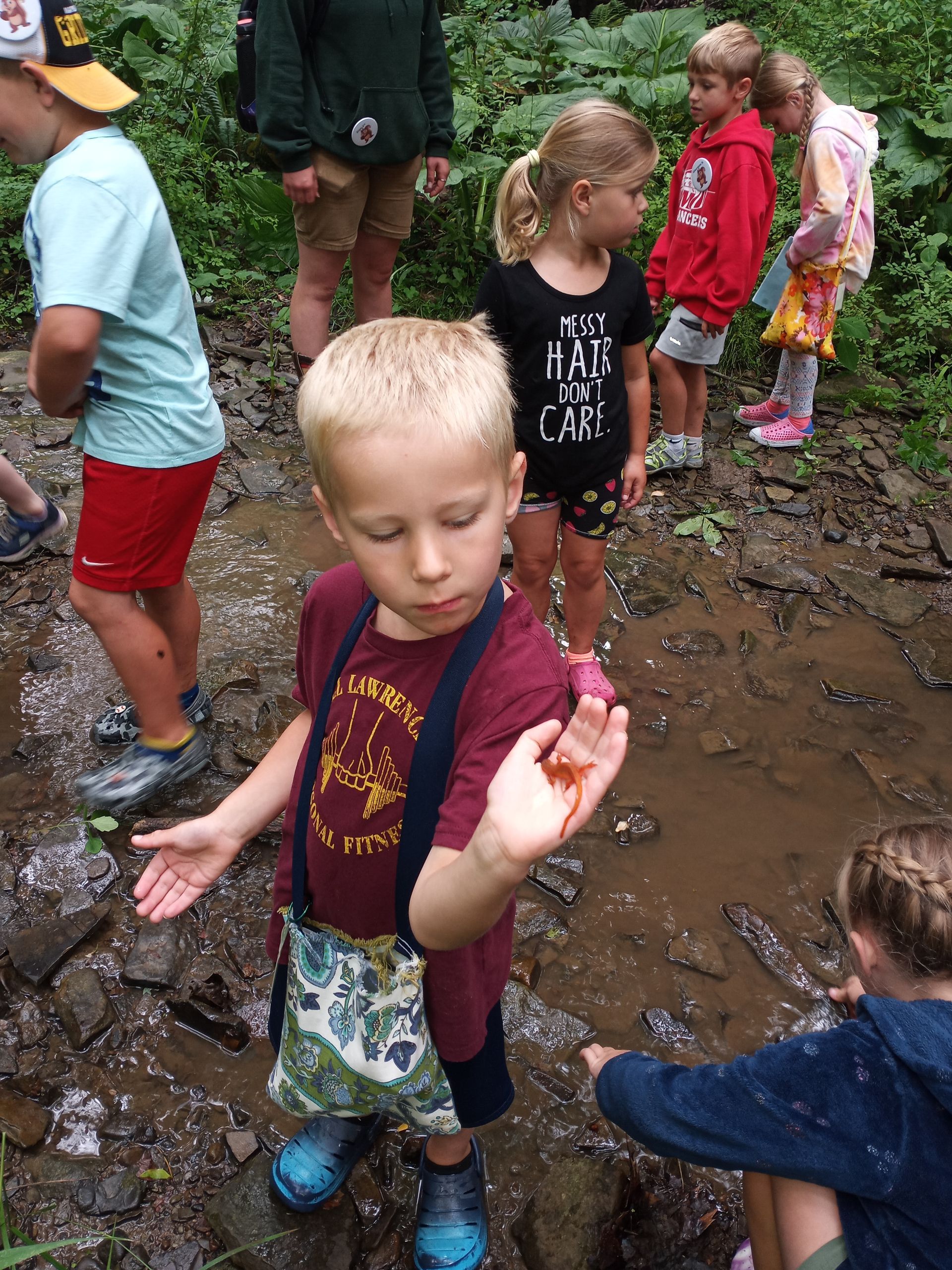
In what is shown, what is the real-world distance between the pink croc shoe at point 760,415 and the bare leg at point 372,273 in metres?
1.99

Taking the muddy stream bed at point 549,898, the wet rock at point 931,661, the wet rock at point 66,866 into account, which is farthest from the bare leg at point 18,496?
the wet rock at point 931,661

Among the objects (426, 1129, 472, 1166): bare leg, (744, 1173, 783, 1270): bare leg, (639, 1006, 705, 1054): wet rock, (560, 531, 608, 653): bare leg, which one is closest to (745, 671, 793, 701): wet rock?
(560, 531, 608, 653): bare leg

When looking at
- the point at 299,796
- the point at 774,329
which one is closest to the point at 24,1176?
the point at 299,796

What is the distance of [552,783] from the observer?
3.65 ft

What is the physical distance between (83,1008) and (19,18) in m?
2.19

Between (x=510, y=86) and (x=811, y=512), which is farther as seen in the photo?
(x=510, y=86)

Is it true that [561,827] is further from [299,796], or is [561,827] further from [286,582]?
[286,582]

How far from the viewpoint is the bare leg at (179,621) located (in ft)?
8.66

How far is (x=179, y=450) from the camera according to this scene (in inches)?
91.2

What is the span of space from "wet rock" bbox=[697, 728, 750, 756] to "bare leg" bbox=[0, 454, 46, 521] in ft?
7.87

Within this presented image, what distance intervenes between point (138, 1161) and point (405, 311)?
478cm

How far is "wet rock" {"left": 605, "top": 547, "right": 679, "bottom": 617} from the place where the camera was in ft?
12.2

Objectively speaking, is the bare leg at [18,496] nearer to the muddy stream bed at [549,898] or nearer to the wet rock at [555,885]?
the muddy stream bed at [549,898]

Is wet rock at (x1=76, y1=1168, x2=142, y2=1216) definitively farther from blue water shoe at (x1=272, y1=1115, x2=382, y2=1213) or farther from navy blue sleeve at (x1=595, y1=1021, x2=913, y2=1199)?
navy blue sleeve at (x1=595, y1=1021, x2=913, y2=1199)
